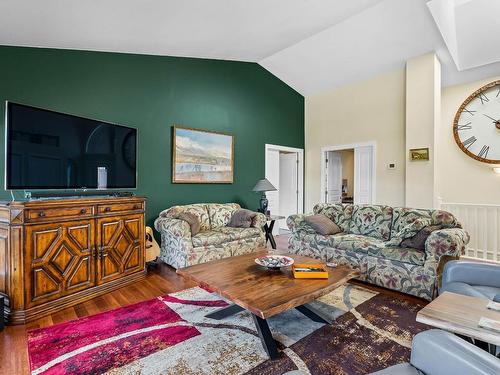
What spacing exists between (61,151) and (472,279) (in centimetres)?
378

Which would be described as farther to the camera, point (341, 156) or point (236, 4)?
point (341, 156)

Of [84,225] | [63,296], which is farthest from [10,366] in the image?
[84,225]

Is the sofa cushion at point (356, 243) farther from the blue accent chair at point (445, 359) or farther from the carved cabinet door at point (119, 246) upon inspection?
the carved cabinet door at point (119, 246)

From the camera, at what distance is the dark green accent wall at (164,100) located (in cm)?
325

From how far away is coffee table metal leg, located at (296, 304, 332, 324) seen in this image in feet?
7.27

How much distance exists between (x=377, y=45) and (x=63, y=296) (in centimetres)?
544

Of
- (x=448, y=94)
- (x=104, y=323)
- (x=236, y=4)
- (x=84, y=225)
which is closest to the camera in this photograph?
(x=104, y=323)

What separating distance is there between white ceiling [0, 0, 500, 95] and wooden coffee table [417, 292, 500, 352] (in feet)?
A: 10.8

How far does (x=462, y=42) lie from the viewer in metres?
3.90

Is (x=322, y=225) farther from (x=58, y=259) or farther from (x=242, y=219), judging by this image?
(x=58, y=259)

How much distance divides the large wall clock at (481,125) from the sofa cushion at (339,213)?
2.41 metres

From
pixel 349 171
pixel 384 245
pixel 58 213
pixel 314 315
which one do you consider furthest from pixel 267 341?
pixel 349 171

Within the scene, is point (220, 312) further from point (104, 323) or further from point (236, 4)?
point (236, 4)

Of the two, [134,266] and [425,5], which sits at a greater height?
[425,5]
